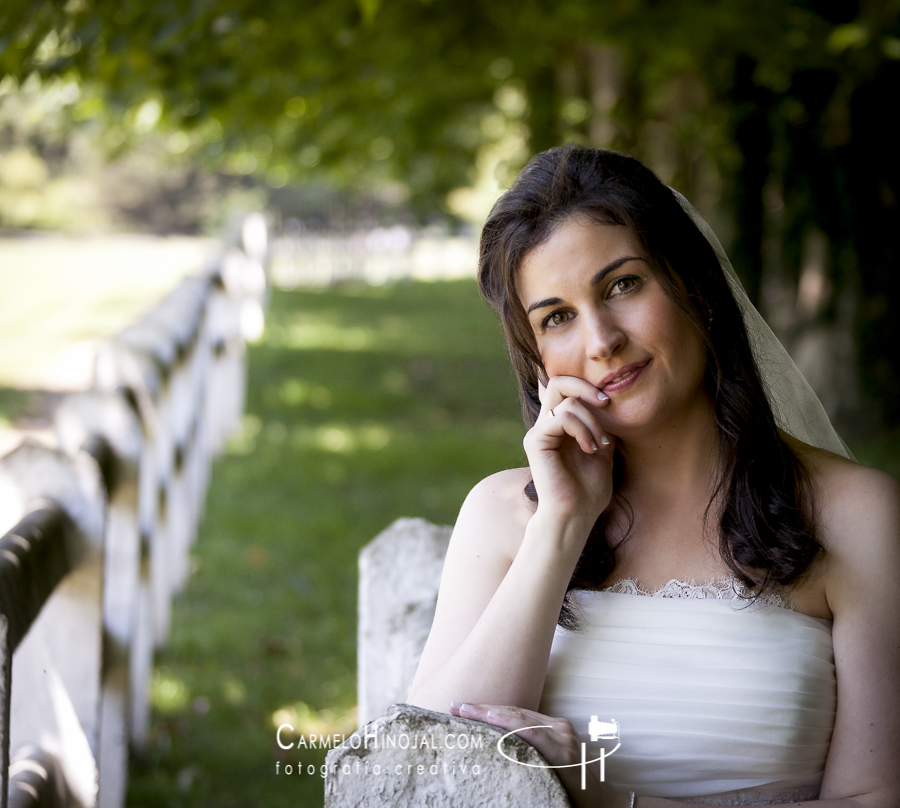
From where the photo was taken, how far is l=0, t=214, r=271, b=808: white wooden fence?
2.08 meters

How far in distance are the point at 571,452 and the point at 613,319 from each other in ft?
0.90

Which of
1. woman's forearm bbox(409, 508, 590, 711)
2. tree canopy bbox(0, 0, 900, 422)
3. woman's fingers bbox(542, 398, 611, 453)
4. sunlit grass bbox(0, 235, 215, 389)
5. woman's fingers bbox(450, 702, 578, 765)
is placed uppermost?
sunlit grass bbox(0, 235, 215, 389)

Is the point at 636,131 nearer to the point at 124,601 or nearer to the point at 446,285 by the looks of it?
the point at 124,601

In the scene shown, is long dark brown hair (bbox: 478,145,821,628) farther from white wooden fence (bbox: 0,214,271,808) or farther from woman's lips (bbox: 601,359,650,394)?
white wooden fence (bbox: 0,214,271,808)

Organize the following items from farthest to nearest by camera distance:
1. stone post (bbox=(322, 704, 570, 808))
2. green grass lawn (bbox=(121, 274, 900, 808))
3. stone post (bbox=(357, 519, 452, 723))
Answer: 1. green grass lawn (bbox=(121, 274, 900, 808))
2. stone post (bbox=(357, 519, 452, 723))
3. stone post (bbox=(322, 704, 570, 808))

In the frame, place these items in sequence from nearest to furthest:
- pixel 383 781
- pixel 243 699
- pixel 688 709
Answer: pixel 383 781
pixel 688 709
pixel 243 699

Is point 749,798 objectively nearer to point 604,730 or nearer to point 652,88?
point 604,730

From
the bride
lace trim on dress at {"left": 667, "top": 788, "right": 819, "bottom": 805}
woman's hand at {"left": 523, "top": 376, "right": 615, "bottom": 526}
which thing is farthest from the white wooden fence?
lace trim on dress at {"left": 667, "top": 788, "right": 819, "bottom": 805}

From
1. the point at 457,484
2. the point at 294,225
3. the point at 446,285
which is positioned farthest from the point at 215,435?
the point at 294,225

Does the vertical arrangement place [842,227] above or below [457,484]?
above

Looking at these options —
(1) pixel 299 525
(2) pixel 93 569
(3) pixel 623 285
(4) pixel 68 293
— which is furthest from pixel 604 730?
(4) pixel 68 293

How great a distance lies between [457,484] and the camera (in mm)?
7652

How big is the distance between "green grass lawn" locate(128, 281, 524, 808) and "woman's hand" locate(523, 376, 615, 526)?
22.0 inches

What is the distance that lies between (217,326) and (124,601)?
16.1 feet
